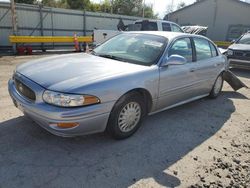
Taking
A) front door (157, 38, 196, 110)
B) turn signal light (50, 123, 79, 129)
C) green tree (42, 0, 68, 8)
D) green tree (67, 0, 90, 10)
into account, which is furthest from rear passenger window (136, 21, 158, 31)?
green tree (42, 0, 68, 8)

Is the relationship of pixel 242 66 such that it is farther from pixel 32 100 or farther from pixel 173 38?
pixel 32 100

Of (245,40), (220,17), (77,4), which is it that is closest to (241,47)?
(245,40)

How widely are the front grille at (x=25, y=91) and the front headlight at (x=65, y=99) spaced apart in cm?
26

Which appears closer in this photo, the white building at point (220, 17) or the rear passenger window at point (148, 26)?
the rear passenger window at point (148, 26)

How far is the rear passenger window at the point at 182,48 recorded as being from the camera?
4.28 meters

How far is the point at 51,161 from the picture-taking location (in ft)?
9.98

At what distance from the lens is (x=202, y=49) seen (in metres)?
5.20

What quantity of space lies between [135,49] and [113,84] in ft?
4.17

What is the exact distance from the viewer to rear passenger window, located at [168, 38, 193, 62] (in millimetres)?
4277

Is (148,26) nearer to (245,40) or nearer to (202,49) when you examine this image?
(245,40)

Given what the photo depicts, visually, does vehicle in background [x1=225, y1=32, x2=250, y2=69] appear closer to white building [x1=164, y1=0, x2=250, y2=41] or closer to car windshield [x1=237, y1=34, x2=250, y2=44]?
car windshield [x1=237, y1=34, x2=250, y2=44]

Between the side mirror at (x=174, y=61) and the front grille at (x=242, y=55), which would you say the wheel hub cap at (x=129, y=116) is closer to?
the side mirror at (x=174, y=61)

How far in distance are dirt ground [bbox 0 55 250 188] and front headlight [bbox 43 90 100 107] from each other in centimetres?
73

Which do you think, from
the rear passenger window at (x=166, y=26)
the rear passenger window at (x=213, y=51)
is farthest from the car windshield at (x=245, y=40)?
the rear passenger window at (x=213, y=51)
